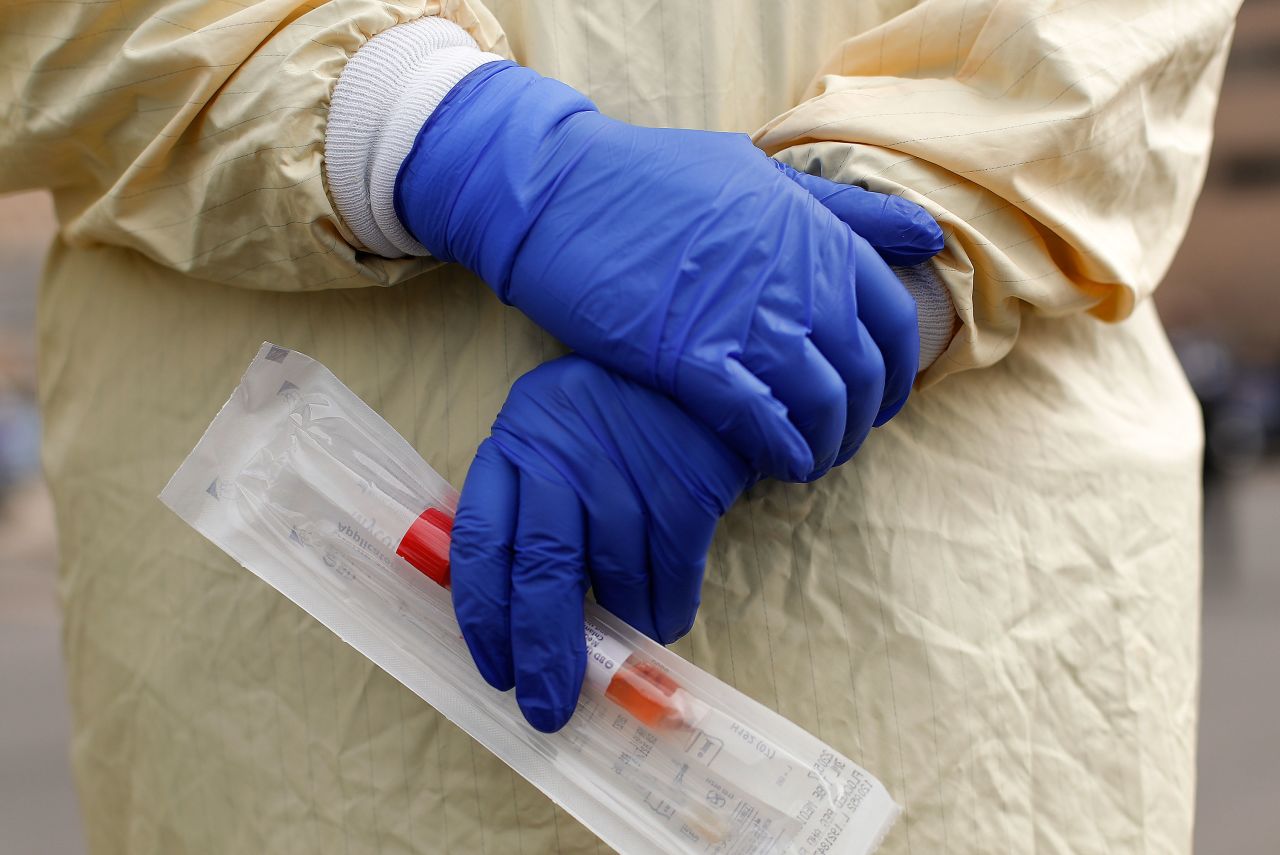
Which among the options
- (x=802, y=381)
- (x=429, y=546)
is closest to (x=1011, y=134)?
(x=802, y=381)

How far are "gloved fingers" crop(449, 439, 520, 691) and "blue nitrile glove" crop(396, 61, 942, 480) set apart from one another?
0.09 meters

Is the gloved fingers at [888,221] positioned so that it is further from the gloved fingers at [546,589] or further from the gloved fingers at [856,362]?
the gloved fingers at [546,589]

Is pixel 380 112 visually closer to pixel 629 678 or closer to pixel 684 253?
pixel 684 253

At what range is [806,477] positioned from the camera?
0.69 metres

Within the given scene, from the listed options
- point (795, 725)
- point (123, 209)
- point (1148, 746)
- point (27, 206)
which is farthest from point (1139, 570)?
point (27, 206)

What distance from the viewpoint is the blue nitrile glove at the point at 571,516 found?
2.27ft

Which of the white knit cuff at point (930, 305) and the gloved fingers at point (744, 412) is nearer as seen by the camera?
the gloved fingers at point (744, 412)

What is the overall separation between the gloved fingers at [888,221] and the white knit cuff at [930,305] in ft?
0.06

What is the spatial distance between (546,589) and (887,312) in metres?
0.27

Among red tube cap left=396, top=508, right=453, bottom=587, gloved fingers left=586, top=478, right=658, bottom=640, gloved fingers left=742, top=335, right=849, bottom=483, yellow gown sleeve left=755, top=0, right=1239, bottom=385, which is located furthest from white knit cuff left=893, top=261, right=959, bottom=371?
red tube cap left=396, top=508, right=453, bottom=587

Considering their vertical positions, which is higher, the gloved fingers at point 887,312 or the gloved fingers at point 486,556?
the gloved fingers at point 887,312

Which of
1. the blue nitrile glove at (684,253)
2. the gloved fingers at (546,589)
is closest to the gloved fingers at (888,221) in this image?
the blue nitrile glove at (684,253)

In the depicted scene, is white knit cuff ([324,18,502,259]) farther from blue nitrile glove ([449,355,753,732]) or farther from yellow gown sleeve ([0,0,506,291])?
blue nitrile glove ([449,355,753,732])

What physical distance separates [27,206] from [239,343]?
7094 millimetres
